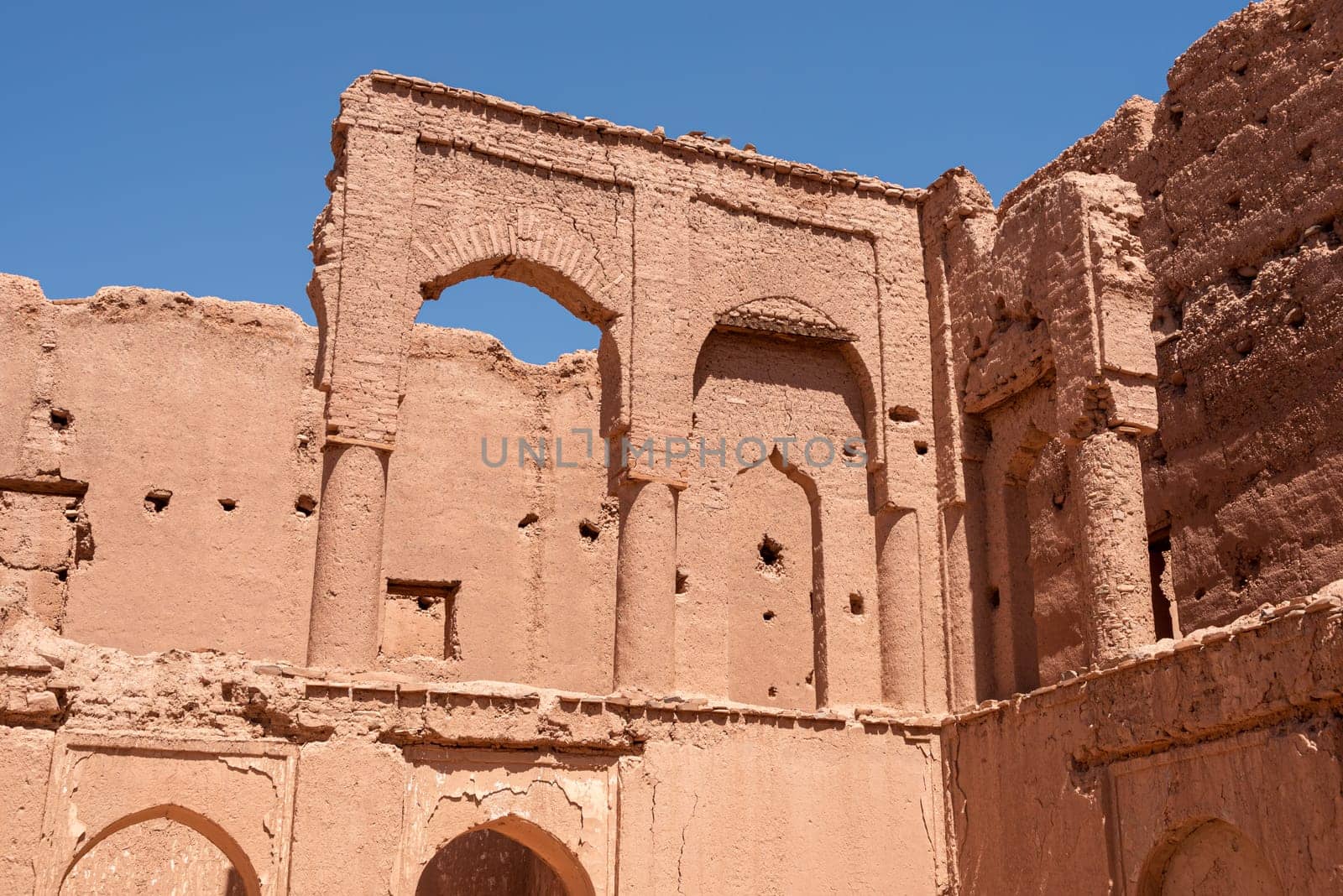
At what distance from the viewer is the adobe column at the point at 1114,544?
10258mm

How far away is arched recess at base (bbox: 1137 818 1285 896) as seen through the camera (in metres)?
8.51

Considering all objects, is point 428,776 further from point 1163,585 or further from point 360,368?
point 1163,585

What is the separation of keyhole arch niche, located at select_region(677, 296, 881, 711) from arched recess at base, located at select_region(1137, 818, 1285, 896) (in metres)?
3.34

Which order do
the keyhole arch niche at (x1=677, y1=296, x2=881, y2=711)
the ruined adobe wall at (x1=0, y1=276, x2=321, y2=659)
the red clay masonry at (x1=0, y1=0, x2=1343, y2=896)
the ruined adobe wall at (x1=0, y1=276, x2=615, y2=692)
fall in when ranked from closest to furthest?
the red clay masonry at (x1=0, y1=0, x2=1343, y2=896) < the keyhole arch niche at (x1=677, y1=296, x2=881, y2=711) < the ruined adobe wall at (x1=0, y1=276, x2=321, y2=659) < the ruined adobe wall at (x1=0, y1=276, x2=615, y2=692)

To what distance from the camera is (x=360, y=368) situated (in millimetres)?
11055

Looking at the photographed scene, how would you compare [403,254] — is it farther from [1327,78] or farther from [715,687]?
[1327,78]

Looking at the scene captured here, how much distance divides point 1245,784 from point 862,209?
6.79 meters

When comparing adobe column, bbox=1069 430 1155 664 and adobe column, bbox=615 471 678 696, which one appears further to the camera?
adobe column, bbox=615 471 678 696

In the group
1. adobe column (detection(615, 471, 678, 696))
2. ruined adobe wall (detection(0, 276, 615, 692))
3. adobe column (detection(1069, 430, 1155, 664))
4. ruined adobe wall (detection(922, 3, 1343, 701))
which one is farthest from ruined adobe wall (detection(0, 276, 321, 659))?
adobe column (detection(1069, 430, 1155, 664))

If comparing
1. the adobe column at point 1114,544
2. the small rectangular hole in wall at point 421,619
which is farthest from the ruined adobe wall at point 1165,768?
the small rectangular hole in wall at point 421,619

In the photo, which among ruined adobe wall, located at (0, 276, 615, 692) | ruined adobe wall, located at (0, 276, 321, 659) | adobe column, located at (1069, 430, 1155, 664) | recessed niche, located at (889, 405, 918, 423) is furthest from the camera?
ruined adobe wall, located at (0, 276, 615, 692)

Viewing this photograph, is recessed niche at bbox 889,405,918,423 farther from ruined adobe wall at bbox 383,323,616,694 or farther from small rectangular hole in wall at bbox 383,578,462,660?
small rectangular hole in wall at bbox 383,578,462,660

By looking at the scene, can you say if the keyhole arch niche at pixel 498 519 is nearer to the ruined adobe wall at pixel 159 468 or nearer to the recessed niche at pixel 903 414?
the ruined adobe wall at pixel 159 468

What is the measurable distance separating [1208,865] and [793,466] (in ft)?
17.2
